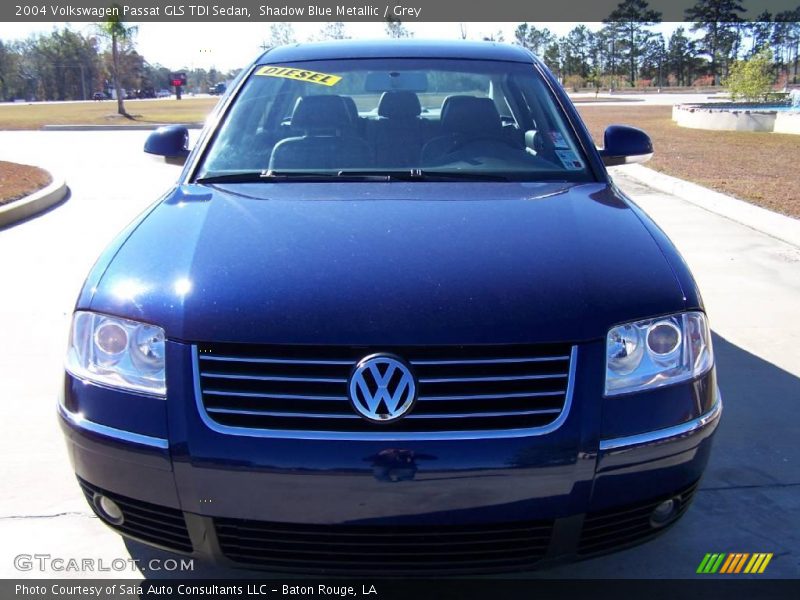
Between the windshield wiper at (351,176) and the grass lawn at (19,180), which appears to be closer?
the windshield wiper at (351,176)

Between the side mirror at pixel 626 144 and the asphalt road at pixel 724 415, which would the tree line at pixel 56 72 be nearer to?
the asphalt road at pixel 724 415

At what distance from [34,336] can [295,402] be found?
344 centimetres

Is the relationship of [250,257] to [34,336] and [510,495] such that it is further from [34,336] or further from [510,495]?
[34,336]

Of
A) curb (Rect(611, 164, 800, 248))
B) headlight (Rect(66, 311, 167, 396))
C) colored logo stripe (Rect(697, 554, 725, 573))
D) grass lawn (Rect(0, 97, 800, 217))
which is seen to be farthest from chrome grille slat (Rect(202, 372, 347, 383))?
grass lawn (Rect(0, 97, 800, 217))

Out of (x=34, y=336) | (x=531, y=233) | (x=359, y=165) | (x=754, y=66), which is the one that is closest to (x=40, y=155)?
(x=34, y=336)

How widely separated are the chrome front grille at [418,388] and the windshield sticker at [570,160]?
1445mm

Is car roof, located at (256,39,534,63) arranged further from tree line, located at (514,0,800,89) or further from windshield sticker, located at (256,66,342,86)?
tree line, located at (514,0,800,89)

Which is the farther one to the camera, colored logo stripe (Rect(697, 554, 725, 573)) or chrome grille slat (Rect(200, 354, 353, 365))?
colored logo stripe (Rect(697, 554, 725, 573))

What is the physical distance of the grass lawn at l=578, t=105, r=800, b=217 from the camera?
948 cm

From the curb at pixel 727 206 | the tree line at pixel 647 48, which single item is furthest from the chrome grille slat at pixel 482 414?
the tree line at pixel 647 48

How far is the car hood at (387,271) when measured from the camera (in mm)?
2059

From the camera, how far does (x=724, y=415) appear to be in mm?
3766

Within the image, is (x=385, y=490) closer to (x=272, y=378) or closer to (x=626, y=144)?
(x=272, y=378)

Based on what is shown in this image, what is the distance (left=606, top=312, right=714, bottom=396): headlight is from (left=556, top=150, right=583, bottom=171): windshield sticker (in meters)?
1.14
